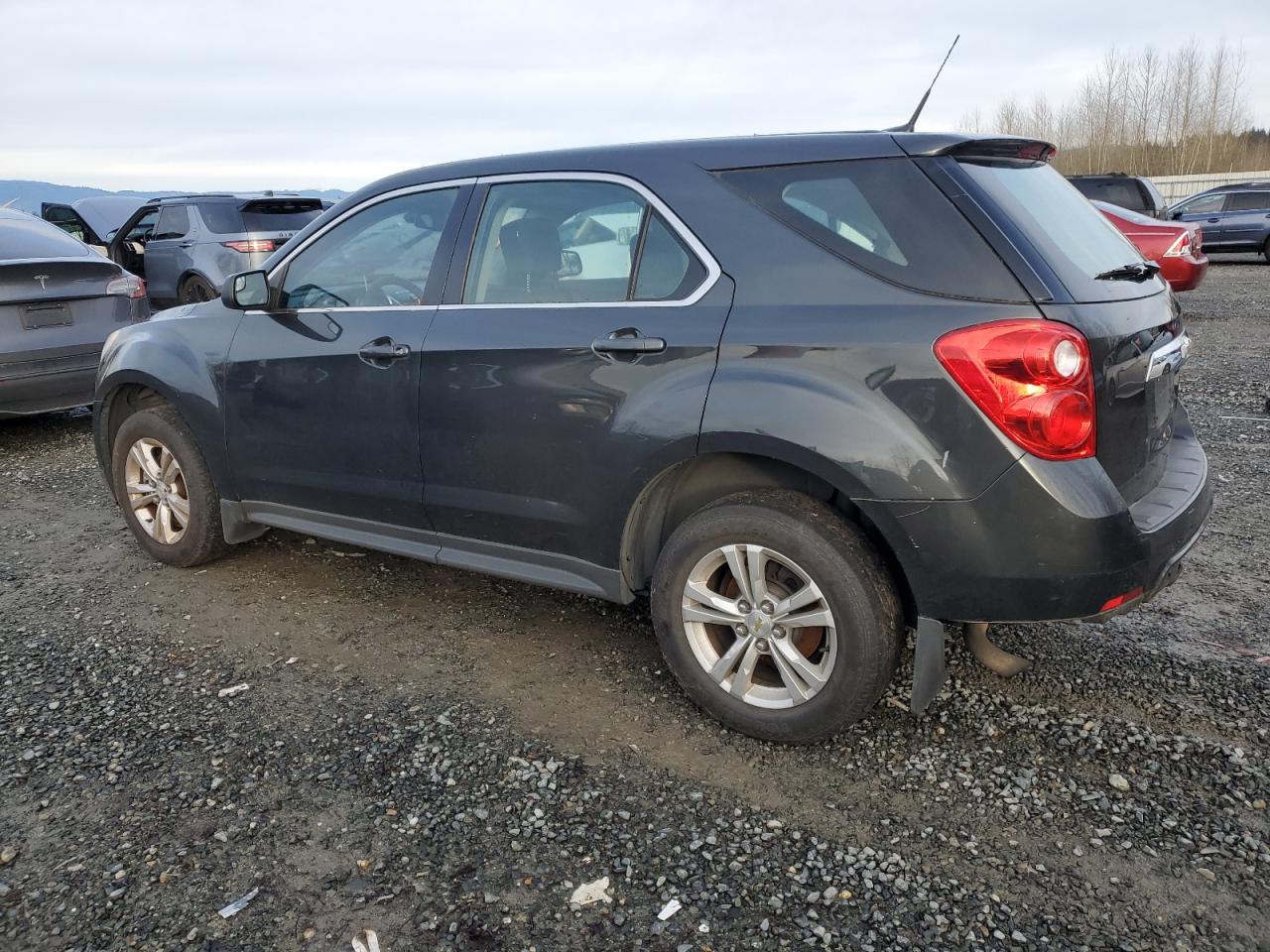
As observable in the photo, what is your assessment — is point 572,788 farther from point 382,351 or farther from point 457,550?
point 382,351

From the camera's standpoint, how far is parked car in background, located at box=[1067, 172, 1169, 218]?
13.9 meters

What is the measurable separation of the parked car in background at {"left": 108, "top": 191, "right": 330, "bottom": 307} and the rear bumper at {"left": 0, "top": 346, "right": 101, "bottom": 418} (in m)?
4.97

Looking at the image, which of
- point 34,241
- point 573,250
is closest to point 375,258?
point 573,250

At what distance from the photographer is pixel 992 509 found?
2.52 metres

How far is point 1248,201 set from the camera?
62.7 ft

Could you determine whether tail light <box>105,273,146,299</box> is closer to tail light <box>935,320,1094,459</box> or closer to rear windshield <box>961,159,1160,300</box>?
rear windshield <box>961,159,1160,300</box>

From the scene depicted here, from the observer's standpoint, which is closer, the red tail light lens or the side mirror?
the side mirror

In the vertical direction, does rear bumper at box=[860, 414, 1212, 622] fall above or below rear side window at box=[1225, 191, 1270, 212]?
below

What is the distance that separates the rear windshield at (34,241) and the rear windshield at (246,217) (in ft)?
13.5

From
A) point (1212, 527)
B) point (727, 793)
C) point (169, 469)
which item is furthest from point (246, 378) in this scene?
point (1212, 527)

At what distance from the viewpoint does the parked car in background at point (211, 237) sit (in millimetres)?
11812

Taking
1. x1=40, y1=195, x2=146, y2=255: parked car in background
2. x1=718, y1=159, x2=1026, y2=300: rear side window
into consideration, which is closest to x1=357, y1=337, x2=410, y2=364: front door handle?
x1=718, y1=159, x2=1026, y2=300: rear side window

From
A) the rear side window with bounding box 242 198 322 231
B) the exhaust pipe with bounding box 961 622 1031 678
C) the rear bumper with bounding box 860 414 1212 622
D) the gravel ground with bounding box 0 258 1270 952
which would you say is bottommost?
the gravel ground with bounding box 0 258 1270 952

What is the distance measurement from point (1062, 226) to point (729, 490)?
124cm
